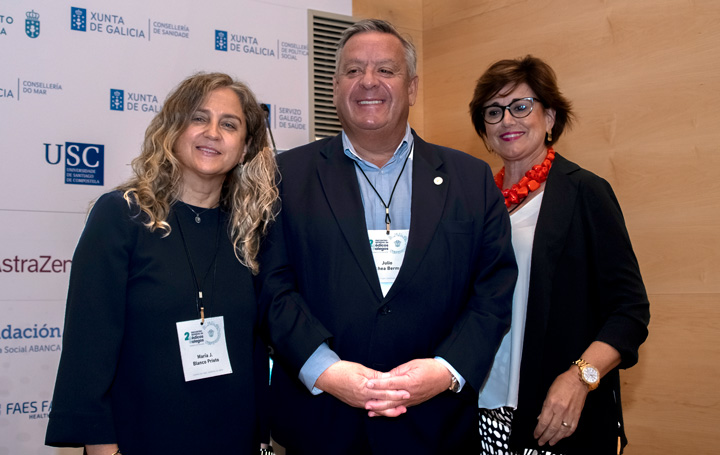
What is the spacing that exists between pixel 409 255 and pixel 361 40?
2.61 ft

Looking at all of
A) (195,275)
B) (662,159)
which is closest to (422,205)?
(195,275)

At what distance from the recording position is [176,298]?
1796 millimetres

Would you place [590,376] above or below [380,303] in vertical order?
below

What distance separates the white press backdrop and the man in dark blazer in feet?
5.86

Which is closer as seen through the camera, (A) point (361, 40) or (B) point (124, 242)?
(B) point (124, 242)

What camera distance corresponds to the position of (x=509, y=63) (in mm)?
2424

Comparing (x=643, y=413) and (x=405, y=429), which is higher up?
(x=405, y=429)

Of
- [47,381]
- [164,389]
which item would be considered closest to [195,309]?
[164,389]

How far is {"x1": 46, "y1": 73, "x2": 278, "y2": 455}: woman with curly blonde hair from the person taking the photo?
5.50 feet

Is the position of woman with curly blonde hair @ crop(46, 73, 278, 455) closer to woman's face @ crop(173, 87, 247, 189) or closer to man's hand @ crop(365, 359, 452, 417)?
woman's face @ crop(173, 87, 247, 189)

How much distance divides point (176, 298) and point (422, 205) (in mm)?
800

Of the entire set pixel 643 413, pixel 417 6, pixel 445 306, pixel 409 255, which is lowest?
pixel 643 413

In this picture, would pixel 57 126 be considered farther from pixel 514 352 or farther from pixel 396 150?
pixel 514 352

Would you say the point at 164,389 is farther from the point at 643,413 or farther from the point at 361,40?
the point at 643,413
